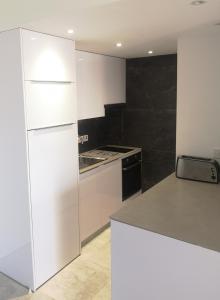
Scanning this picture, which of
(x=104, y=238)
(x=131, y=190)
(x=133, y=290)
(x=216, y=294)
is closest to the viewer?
(x=216, y=294)

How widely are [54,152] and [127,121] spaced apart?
185 cm

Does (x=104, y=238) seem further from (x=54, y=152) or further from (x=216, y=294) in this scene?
(x=216, y=294)

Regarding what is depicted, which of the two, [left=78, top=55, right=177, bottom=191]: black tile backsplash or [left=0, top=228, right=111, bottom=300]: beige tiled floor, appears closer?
[left=0, top=228, right=111, bottom=300]: beige tiled floor

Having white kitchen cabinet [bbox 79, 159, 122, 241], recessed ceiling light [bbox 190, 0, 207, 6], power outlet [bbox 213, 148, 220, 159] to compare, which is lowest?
white kitchen cabinet [bbox 79, 159, 122, 241]

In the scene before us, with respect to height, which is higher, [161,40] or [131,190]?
[161,40]

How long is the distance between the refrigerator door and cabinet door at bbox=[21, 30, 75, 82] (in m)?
0.45

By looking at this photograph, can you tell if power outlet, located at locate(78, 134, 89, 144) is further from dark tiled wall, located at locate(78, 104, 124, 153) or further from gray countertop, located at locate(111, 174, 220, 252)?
gray countertop, located at locate(111, 174, 220, 252)

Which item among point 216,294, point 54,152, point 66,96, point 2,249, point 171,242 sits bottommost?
point 2,249

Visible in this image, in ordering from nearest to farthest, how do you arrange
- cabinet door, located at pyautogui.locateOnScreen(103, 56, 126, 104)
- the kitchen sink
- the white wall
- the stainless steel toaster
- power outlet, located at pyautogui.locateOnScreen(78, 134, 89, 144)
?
the stainless steel toaster < the white wall < the kitchen sink < cabinet door, located at pyautogui.locateOnScreen(103, 56, 126, 104) < power outlet, located at pyautogui.locateOnScreen(78, 134, 89, 144)

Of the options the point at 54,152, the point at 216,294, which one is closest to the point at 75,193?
the point at 54,152

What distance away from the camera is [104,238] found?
3342 millimetres

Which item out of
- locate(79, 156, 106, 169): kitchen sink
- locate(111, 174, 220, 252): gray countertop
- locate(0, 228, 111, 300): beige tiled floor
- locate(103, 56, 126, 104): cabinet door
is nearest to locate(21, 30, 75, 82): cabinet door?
locate(103, 56, 126, 104): cabinet door

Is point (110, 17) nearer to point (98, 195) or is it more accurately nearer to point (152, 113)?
point (98, 195)

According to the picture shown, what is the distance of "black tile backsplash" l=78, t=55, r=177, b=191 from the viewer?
3758 millimetres
